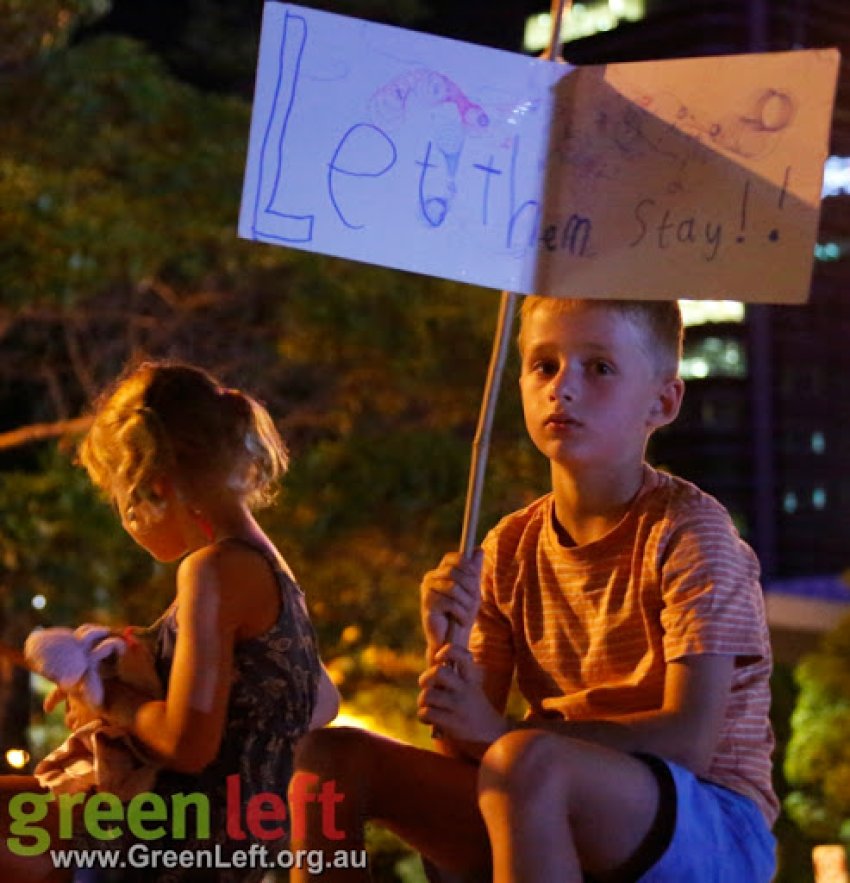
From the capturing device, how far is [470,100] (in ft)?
7.75

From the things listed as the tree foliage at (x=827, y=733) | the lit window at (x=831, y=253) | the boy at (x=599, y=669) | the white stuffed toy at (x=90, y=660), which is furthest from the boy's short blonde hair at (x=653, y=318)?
the lit window at (x=831, y=253)

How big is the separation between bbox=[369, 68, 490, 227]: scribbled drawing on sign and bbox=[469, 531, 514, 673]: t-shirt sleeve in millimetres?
624

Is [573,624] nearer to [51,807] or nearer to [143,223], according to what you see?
[51,807]

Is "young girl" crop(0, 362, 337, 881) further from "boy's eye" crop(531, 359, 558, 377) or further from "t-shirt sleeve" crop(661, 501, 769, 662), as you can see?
"t-shirt sleeve" crop(661, 501, 769, 662)

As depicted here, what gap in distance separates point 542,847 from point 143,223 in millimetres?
5345

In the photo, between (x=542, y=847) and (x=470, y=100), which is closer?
(x=542, y=847)

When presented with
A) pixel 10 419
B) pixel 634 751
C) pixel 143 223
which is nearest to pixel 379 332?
pixel 143 223

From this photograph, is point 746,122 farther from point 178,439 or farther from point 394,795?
point 394,795

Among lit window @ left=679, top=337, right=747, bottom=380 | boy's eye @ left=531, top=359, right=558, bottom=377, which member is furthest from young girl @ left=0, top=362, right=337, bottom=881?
lit window @ left=679, top=337, right=747, bottom=380

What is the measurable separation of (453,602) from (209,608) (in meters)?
0.39

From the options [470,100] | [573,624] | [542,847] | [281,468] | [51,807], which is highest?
[470,100]

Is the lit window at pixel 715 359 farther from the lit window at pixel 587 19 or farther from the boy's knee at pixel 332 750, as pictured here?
the boy's knee at pixel 332 750

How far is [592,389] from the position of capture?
2.31 meters

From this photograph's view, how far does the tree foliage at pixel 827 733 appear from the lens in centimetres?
488
